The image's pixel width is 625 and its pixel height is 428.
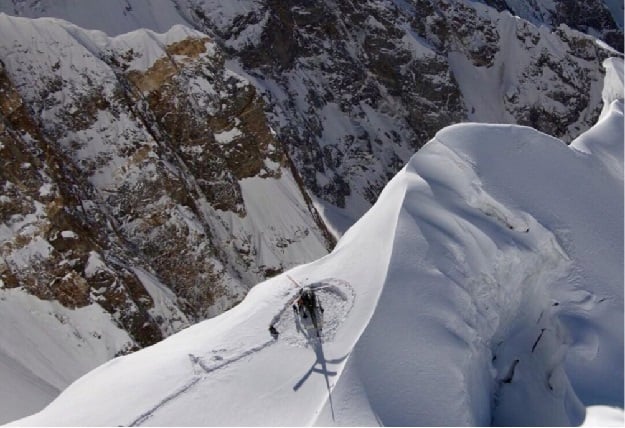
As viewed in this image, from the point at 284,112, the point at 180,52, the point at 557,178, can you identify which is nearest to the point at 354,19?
the point at 284,112

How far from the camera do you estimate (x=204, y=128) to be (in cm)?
6631

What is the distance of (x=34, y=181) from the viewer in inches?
2196

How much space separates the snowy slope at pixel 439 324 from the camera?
14414 mm

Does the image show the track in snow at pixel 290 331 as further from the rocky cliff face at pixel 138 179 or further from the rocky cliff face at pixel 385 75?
the rocky cliff face at pixel 385 75

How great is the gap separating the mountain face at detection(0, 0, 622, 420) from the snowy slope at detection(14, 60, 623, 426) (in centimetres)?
3524

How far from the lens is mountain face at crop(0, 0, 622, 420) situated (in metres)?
54.3

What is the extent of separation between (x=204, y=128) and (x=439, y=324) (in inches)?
2093

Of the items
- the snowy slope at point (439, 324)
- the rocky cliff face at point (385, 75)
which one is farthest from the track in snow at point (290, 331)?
the rocky cliff face at point (385, 75)

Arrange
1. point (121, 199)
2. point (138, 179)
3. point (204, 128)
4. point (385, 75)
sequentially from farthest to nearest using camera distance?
1. point (385, 75)
2. point (204, 128)
3. point (138, 179)
4. point (121, 199)

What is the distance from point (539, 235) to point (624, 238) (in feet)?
6.25

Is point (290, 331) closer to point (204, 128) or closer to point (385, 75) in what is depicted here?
point (204, 128)

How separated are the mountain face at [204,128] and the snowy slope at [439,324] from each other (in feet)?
116

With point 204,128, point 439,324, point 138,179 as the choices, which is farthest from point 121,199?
point 439,324

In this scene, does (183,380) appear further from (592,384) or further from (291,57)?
(291,57)
